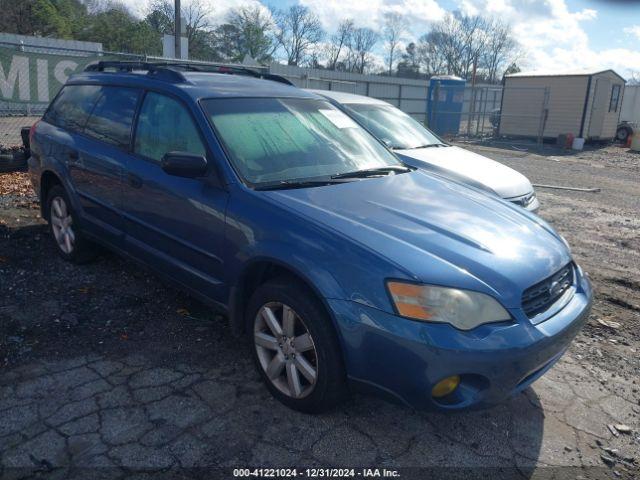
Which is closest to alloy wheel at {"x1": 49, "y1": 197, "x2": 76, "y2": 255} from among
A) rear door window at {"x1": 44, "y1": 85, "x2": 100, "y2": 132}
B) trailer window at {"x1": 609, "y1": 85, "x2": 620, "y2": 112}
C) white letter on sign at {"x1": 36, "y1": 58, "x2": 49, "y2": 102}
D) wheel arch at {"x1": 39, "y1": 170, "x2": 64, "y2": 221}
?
wheel arch at {"x1": 39, "y1": 170, "x2": 64, "y2": 221}

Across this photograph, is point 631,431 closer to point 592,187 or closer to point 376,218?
point 376,218

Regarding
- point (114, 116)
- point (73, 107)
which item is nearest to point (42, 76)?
point (73, 107)

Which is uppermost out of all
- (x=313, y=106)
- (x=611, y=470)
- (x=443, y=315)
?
(x=313, y=106)

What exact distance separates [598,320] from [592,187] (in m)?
7.26

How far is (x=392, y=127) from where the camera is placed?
7.03 m

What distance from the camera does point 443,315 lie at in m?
2.34

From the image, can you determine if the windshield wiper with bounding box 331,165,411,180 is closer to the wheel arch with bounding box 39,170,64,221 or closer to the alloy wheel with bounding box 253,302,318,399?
the alloy wheel with bounding box 253,302,318,399

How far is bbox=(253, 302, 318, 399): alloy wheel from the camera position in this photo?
8.93 ft

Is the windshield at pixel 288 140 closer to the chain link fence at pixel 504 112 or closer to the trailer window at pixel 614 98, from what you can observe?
the chain link fence at pixel 504 112

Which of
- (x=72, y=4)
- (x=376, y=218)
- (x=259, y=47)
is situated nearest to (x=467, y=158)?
(x=376, y=218)

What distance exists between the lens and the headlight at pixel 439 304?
7.67ft

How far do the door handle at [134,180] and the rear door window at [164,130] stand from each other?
0.55ft

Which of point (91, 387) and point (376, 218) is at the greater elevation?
point (376, 218)

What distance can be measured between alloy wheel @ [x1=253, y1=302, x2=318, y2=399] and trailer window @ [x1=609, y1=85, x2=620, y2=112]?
22.7 meters
